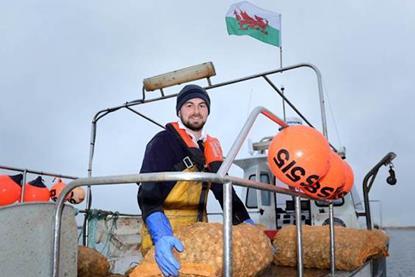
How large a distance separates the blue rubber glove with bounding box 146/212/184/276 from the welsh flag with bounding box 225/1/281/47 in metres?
5.33

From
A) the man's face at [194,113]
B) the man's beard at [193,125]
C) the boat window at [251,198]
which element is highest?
the man's face at [194,113]

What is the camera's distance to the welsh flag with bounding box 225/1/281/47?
6629mm

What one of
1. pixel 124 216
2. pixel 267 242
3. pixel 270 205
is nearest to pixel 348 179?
pixel 267 242

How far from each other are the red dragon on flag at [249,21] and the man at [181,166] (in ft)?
13.0

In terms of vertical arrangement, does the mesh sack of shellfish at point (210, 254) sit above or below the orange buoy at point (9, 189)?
below

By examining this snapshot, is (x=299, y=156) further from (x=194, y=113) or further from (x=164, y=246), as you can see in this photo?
(x=164, y=246)

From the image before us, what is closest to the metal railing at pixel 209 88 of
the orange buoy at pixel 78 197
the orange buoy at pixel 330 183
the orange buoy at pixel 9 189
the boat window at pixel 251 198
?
the orange buoy at pixel 78 197

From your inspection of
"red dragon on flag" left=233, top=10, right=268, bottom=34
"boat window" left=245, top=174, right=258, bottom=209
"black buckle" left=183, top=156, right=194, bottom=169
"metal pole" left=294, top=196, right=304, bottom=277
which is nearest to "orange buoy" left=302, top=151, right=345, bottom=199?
"metal pole" left=294, top=196, right=304, bottom=277

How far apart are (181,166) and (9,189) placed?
3338 mm

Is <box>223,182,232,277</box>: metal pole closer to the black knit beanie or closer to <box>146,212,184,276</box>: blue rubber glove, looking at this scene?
<box>146,212,184,276</box>: blue rubber glove

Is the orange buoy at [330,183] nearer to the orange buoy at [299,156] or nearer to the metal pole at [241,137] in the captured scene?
the orange buoy at [299,156]

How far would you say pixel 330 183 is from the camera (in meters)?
2.75

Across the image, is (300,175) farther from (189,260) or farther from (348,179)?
(189,260)

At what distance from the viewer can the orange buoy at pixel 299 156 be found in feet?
8.17
